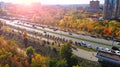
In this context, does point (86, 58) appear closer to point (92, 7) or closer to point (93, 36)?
point (93, 36)

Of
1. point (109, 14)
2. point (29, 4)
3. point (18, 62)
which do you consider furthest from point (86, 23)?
point (29, 4)

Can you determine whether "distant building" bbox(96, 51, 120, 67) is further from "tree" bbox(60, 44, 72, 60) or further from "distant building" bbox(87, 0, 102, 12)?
"distant building" bbox(87, 0, 102, 12)

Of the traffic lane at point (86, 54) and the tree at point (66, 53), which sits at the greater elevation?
the tree at point (66, 53)

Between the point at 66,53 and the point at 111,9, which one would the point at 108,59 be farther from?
the point at 111,9

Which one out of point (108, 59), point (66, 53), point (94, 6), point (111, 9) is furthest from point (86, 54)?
point (94, 6)

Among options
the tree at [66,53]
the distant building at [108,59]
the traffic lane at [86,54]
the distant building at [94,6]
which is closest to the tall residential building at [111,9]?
the distant building at [94,6]

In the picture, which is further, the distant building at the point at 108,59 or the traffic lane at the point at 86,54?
the traffic lane at the point at 86,54

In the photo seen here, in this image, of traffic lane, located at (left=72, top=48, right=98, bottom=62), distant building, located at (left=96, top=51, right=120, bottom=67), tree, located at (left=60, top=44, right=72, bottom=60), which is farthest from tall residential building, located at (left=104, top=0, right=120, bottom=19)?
tree, located at (left=60, top=44, right=72, bottom=60)

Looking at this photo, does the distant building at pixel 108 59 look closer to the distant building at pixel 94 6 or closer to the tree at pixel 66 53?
the tree at pixel 66 53
